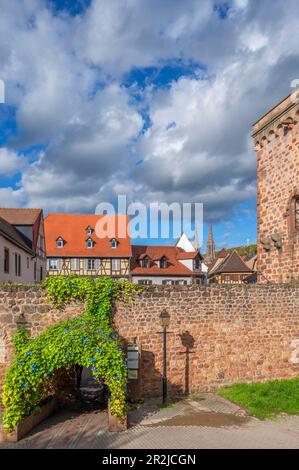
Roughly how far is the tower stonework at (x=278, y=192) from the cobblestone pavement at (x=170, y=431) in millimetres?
7044

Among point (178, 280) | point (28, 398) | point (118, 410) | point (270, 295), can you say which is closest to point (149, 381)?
point (118, 410)

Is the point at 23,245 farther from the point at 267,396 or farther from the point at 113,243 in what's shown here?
the point at 267,396

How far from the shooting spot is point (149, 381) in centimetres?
1304

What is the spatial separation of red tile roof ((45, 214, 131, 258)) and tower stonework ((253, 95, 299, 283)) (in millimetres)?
24677

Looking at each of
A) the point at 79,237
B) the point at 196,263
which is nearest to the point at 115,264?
the point at 79,237

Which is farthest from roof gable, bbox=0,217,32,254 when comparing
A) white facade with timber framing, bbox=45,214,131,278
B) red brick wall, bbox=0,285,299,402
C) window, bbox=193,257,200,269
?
window, bbox=193,257,200,269

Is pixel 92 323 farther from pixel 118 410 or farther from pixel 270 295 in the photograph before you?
pixel 270 295

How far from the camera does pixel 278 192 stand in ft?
57.3

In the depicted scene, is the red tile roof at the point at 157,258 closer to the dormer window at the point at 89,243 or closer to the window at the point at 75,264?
the dormer window at the point at 89,243

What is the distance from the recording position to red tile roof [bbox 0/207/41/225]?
3047 centimetres

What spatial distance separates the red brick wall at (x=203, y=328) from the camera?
11977 mm

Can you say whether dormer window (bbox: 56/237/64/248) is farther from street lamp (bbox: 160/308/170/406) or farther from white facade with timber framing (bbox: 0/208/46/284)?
street lamp (bbox: 160/308/170/406)
